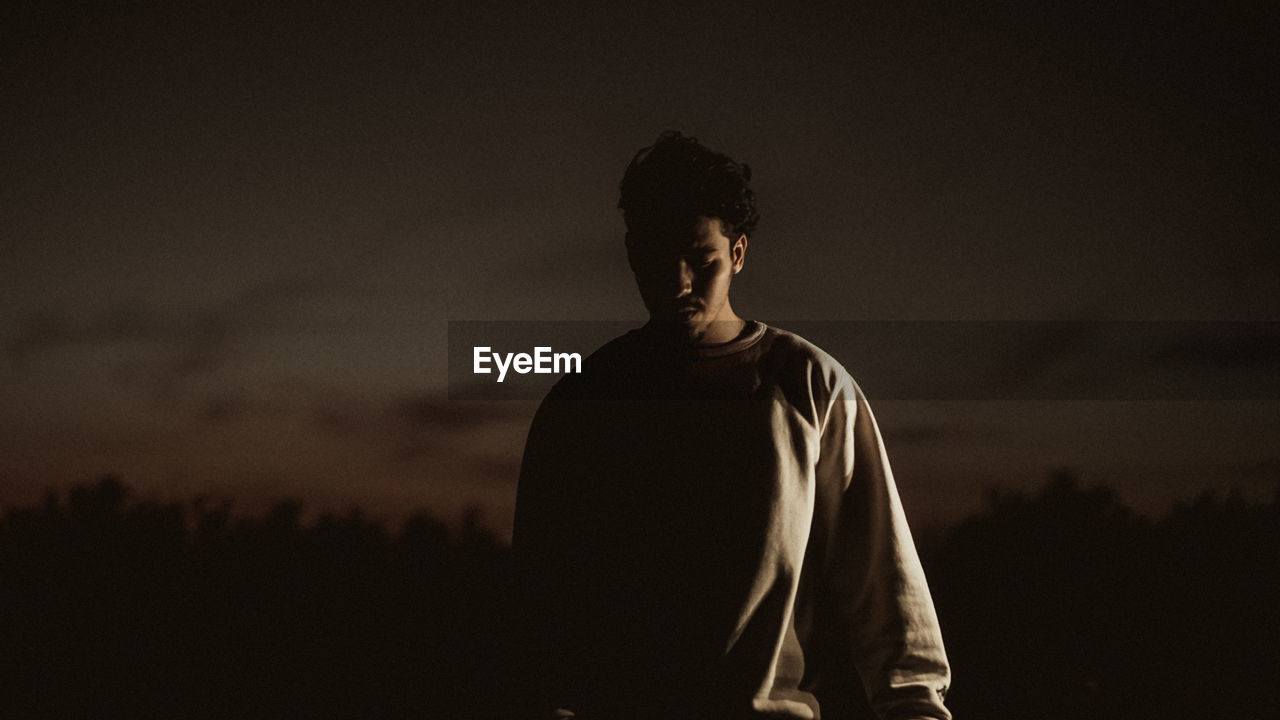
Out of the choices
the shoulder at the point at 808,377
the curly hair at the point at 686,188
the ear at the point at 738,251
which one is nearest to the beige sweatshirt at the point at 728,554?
→ the shoulder at the point at 808,377

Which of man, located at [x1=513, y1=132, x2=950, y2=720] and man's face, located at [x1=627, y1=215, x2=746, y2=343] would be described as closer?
man, located at [x1=513, y1=132, x2=950, y2=720]

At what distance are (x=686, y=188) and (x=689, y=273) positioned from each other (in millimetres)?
163

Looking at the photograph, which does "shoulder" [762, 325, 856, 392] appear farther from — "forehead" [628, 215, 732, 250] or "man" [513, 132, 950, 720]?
"forehead" [628, 215, 732, 250]

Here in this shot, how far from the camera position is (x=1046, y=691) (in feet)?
6.93

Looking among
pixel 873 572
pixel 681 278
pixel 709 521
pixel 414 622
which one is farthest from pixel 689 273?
pixel 414 622

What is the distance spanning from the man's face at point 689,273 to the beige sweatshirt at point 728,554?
0.16ft

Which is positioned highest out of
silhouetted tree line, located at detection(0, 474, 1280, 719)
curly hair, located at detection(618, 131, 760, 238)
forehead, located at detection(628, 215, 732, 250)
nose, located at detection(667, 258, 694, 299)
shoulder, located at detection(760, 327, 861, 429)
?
curly hair, located at detection(618, 131, 760, 238)

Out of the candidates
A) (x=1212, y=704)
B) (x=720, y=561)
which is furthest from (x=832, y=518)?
(x=1212, y=704)

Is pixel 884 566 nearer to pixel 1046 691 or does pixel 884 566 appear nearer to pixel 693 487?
pixel 693 487

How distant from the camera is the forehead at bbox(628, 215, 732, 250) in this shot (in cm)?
148

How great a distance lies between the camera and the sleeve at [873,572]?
4.31 ft

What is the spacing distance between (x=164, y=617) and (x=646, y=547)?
1887 millimetres

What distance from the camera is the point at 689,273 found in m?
1.49

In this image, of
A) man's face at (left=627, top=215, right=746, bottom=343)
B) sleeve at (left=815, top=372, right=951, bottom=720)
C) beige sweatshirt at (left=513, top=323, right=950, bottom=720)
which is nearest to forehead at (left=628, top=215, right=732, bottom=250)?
man's face at (left=627, top=215, right=746, bottom=343)
